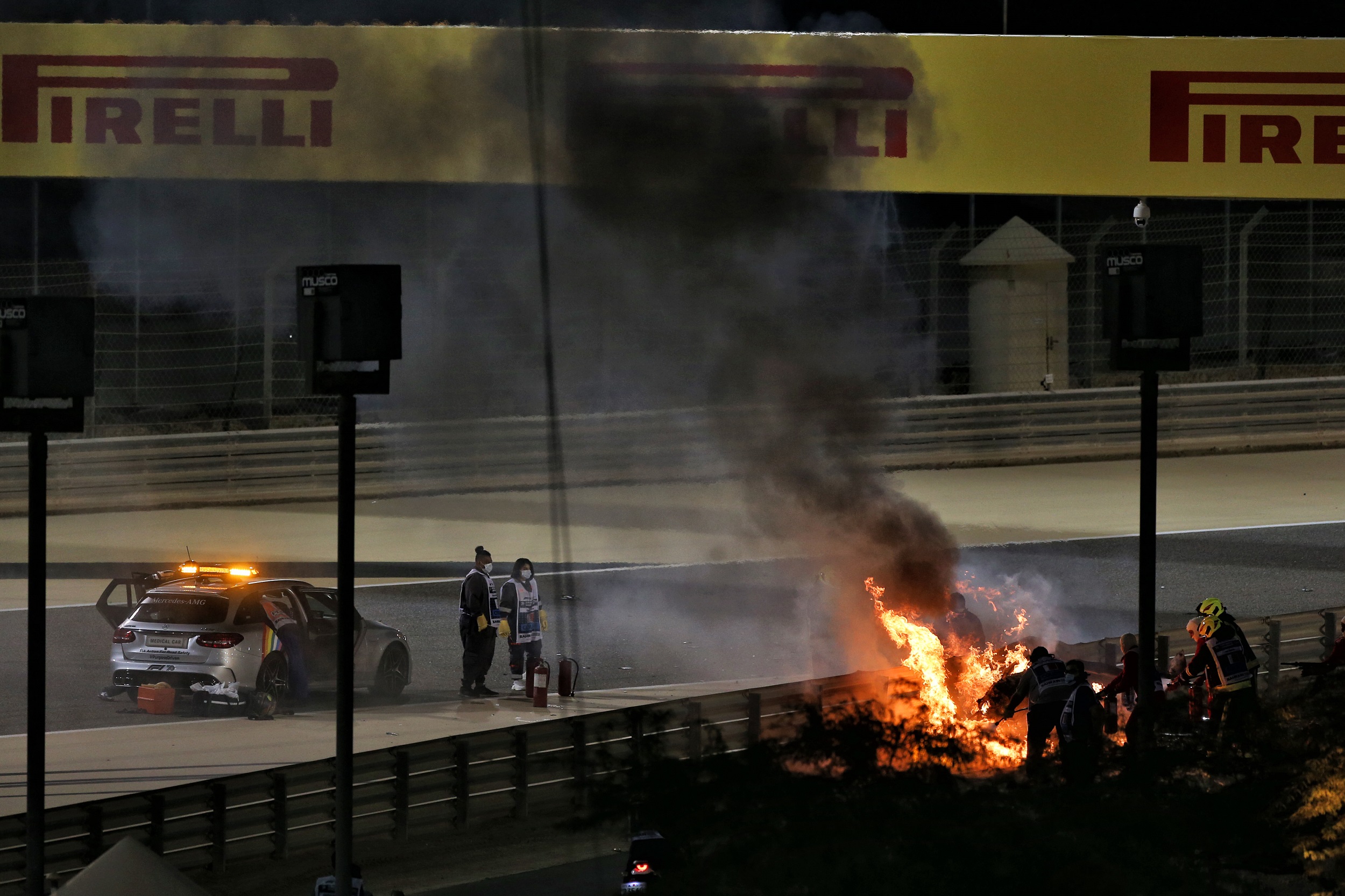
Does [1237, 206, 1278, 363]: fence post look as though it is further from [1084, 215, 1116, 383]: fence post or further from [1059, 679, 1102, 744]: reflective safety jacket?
[1059, 679, 1102, 744]: reflective safety jacket

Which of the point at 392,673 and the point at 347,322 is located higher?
the point at 347,322


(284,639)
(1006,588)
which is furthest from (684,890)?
(1006,588)

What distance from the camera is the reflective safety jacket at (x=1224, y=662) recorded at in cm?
1111

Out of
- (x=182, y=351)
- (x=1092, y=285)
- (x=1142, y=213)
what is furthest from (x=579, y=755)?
(x=1092, y=285)

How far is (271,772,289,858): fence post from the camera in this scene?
30.8 ft

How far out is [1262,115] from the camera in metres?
19.6

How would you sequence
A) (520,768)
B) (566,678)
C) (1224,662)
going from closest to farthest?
(520,768)
(1224,662)
(566,678)

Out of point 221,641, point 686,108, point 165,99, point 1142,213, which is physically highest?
point 165,99

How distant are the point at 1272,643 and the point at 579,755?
5.99 metres

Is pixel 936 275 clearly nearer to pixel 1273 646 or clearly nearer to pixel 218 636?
pixel 1273 646

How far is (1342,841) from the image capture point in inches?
282

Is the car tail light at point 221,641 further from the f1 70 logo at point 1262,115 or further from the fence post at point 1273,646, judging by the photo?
the f1 70 logo at point 1262,115

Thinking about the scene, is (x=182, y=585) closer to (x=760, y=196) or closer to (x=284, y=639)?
(x=284, y=639)

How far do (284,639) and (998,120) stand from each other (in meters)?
10.1
